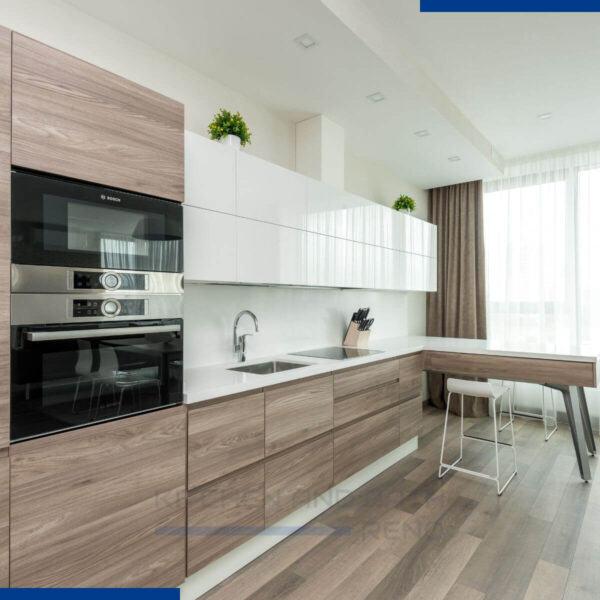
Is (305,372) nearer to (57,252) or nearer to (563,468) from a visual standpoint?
(57,252)

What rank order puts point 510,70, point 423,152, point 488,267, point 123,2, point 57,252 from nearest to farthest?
point 57,252 → point 123,2 → point 510,70 → point 423,152 → point 488,267

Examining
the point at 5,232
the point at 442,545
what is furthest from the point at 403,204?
the point at 5,232

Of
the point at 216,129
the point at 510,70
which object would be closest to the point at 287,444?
the point at 216,129

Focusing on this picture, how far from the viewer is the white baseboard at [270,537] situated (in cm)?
177

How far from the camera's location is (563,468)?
10.2ft

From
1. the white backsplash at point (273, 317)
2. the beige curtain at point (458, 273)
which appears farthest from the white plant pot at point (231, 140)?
the beige curtain at point (458, 273)

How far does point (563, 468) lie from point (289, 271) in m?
2.58

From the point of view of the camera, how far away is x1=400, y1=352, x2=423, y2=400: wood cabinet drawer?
3178 millimetres

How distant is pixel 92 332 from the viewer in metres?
1.36

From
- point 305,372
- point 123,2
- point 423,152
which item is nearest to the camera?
point 123,2

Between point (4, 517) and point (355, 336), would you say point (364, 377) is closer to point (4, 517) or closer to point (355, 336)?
point (355, 336)

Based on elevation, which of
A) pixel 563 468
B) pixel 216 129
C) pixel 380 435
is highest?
pixel 216 129

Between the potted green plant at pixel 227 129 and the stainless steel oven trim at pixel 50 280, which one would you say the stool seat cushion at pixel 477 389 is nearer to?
the potted green plant at pixel 227 129

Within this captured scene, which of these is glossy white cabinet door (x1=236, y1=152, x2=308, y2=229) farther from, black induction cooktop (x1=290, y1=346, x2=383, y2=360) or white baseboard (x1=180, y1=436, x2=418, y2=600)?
white baseboard (x1=180, y1=436, x2=418, y2=600)
